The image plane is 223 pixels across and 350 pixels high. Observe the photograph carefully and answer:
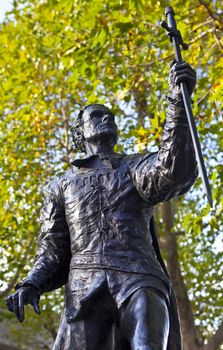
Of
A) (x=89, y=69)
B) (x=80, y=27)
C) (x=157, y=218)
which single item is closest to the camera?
(x=89, y=69)

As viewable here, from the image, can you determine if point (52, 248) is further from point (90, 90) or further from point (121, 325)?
point (90, 90)

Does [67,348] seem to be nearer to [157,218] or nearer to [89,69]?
[89,69]

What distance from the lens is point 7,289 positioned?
11398mm

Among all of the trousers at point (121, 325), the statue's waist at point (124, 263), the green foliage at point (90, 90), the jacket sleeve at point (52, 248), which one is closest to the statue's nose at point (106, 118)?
the jacket sleeve at point (52, 248)

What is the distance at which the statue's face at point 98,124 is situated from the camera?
3.78 metres

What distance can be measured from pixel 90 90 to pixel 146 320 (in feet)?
21.3

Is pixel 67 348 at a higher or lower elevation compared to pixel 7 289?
lower

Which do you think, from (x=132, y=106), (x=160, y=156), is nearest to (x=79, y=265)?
(x=160, y=156)

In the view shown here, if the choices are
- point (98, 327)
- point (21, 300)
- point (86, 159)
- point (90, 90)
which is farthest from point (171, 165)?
point (90, 90)

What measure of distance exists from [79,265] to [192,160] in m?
0.81

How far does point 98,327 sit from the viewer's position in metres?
3.28

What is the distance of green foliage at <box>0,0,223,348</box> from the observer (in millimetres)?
8227

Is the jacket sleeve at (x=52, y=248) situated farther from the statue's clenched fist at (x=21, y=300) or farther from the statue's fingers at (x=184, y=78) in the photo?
the statue's fingers at (x=184, y=78)

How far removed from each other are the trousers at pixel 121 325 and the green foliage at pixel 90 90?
392 centimetres
